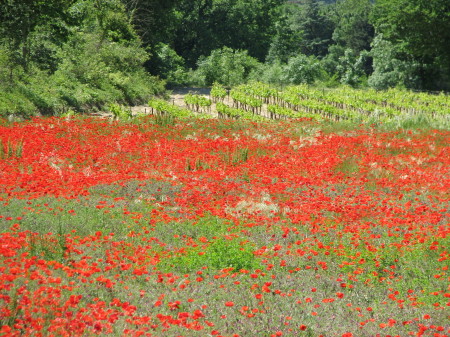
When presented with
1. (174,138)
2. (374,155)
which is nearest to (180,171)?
(174,138)

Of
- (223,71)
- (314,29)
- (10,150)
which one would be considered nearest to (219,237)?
(10,150)

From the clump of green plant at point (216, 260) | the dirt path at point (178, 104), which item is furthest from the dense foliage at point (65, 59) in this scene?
the clump of green plant at point (216, 260)

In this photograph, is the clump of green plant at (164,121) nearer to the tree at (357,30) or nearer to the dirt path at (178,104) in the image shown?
the dirt path at (178,104)

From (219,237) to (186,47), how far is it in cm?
6174

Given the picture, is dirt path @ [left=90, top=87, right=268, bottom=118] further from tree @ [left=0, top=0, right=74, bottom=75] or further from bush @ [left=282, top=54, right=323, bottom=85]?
bush @ [left=282, top=54, right=323, bottom=85]

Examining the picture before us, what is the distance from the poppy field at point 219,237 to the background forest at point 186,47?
899 cm

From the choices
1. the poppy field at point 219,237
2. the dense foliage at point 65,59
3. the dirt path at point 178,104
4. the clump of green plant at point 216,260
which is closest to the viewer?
the poppy field at point 219,237

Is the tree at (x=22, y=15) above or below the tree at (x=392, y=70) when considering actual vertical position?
above

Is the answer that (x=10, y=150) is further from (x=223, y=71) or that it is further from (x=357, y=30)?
(x=357, y=30)

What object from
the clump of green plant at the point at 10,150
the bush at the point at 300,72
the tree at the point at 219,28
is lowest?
the clump of green plant at the point at 10,150

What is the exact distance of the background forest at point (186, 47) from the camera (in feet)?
78.1

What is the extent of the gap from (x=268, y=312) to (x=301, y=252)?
193 centimetres

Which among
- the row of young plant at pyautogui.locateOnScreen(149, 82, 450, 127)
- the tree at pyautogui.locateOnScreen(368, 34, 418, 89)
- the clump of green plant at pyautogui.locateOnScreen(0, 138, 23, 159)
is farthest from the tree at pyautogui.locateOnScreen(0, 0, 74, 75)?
the tree at pyautogui.locateOnScreen(368, 34, 418, 89)

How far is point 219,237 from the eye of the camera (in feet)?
28.1
